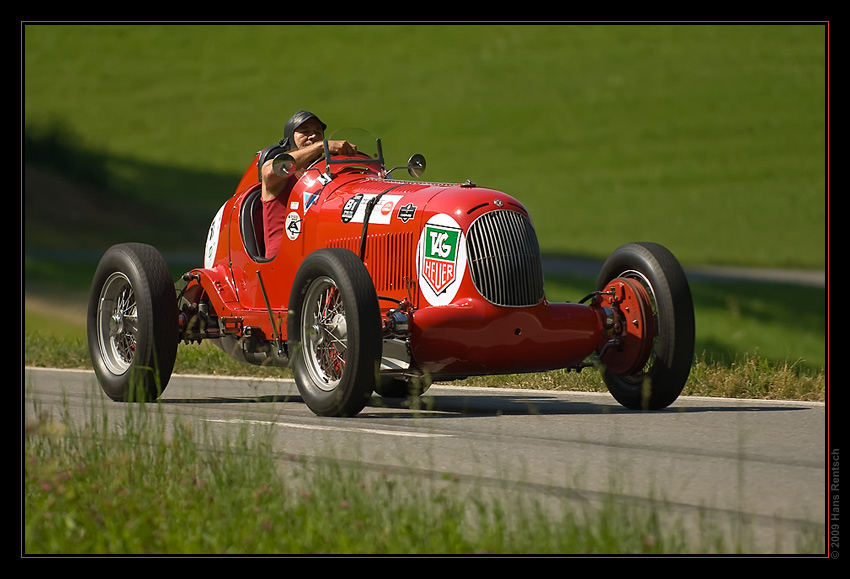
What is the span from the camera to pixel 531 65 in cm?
6912

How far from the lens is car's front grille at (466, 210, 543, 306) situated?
33.6 ft

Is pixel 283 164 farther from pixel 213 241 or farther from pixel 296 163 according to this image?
pixel 213 241

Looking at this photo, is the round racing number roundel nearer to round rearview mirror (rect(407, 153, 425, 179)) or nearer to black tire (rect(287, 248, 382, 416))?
black tire (rect(287, 248, 382, 416))

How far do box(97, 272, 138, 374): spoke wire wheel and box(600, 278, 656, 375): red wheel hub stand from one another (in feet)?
12.4

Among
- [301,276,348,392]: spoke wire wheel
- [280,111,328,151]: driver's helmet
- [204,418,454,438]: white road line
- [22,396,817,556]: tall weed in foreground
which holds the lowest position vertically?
[22,396,817,556]: tall weed in foreground

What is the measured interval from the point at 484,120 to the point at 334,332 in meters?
54.8

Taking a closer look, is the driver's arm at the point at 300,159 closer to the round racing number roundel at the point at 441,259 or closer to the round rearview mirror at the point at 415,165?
the round rearview mirror at the point at 415,165

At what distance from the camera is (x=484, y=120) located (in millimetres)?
64438

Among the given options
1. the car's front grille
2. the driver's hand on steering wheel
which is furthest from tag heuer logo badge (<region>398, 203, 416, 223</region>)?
the driver's hand on steering wheel

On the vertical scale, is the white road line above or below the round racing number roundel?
below

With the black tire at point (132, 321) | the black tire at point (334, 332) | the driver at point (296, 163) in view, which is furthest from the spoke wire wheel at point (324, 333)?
the driver at point (296, 163)

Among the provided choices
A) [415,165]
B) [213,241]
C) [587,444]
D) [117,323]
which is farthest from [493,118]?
[587,444]

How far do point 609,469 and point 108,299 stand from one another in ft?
19.9
